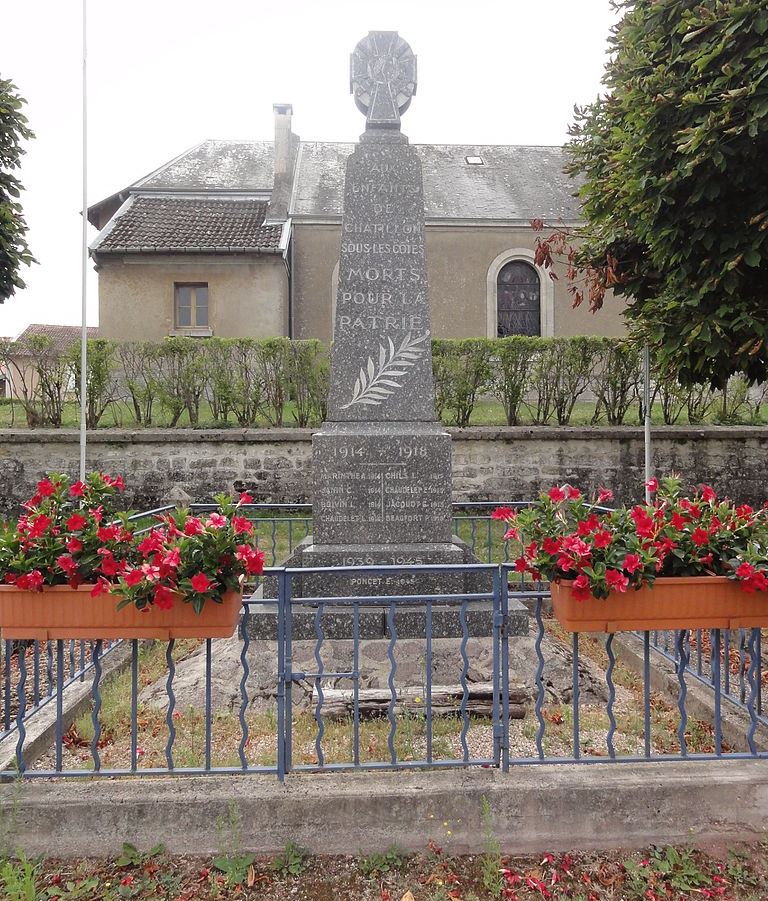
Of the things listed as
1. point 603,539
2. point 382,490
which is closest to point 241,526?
point 603,539

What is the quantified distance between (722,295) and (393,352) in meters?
2.70

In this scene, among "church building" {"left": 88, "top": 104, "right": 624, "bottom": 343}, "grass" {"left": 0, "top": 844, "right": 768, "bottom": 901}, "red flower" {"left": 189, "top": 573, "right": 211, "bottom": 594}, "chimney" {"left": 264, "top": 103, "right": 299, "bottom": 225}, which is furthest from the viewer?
"chimney" {"left": 264, "top": 103, "right": 299, "bottom": 225}

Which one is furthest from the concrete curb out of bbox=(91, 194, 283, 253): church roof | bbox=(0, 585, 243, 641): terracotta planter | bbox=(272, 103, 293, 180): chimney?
bbox=(272, 103, 293, 180): chimney

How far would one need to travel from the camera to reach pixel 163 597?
283cm

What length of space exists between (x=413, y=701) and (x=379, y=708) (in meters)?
0.22

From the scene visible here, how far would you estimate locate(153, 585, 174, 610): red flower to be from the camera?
283cm

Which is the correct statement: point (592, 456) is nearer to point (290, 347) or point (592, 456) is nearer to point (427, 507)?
point (290, 347)

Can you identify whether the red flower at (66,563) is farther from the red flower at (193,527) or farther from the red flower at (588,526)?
the red flower at (588,526)

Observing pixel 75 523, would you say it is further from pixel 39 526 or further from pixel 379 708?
pixel 379 708

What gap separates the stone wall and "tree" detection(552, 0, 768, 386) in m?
3.67

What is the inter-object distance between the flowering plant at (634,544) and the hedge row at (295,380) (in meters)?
6.81

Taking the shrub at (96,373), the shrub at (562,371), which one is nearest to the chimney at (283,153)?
the shrub at (96,373)

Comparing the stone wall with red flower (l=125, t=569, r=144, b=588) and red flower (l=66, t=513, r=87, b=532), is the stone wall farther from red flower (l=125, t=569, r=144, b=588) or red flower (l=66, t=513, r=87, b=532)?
red flower (l=125, t=569, r=144, b=588)

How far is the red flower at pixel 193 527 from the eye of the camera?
299 centimetres
